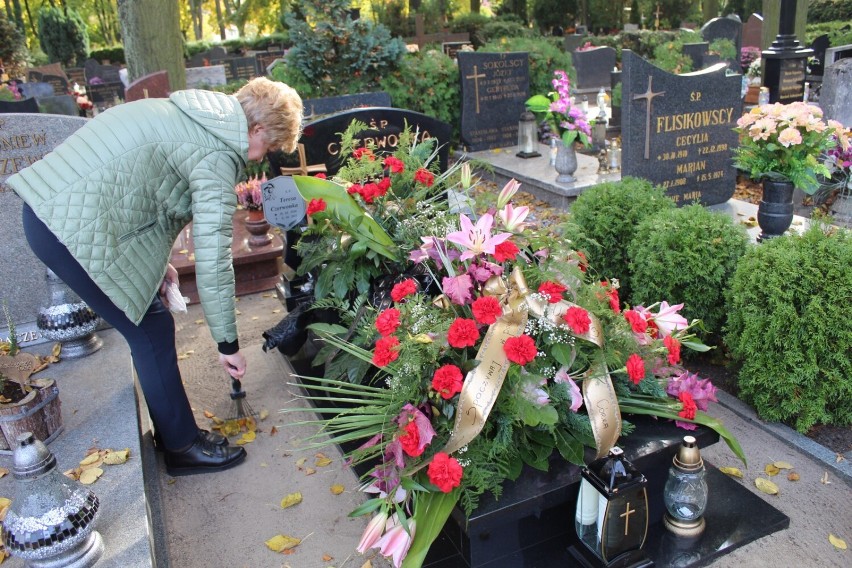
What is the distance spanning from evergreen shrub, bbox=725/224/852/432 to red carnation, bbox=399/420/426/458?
6.16 feet

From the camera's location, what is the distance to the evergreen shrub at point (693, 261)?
352 centimetres

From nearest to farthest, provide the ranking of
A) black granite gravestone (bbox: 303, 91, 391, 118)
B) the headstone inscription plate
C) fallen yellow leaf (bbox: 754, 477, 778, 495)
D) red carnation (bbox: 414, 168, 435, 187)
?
fallen yellow leaf (bbox: 754, 477, 778, 495) < the headstone inscription plate < red carnation (bbox: 414, 168, 435, 187) < black granite gravestone (bbox: 303, 91, 391, 118)

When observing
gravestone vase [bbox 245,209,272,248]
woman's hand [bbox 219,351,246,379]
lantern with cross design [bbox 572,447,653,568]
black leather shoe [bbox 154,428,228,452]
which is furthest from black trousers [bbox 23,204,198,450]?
gravestone vase [bbox 245,209,272,248]

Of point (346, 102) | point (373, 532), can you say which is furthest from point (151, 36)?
point (373, 532)

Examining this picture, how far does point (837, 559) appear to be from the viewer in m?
2.39

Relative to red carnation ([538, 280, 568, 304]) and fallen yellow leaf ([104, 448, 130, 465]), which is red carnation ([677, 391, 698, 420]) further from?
fallen yellow leaf ([104, 448, 130, 465])

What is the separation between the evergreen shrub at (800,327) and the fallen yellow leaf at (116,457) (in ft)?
9.12

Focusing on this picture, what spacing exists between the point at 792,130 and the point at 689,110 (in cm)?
116

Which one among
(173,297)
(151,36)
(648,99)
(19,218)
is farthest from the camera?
(151,36)

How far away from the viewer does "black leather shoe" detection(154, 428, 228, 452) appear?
3091mm

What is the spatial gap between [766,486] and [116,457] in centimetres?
267

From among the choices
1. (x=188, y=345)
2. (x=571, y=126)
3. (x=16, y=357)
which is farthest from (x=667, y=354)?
(x=571, y=126)

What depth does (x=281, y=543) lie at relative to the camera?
263 cm

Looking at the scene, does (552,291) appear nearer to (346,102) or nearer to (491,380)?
(491,380)
